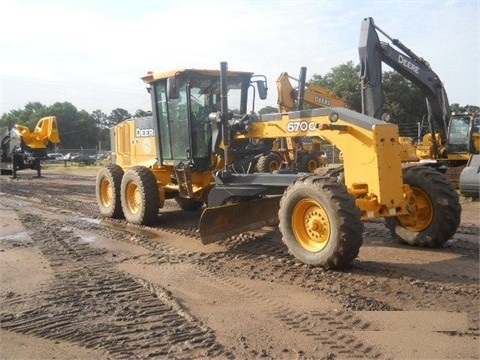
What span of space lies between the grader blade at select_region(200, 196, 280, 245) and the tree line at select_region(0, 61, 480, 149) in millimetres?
4443

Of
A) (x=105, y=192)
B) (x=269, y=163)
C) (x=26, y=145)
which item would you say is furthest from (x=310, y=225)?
(x=26, y=145)

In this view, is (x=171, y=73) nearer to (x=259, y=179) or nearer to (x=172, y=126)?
(x=172, y=126)

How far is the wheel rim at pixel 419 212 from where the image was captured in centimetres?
684

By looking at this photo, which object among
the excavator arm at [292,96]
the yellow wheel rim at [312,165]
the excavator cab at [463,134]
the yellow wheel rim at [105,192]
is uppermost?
the excavator arm at [292,96]

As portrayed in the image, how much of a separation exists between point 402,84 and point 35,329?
42051 mm

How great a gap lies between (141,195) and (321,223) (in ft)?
14.0

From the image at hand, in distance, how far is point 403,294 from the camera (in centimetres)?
492

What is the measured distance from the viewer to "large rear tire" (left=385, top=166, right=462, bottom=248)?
6.61 meters

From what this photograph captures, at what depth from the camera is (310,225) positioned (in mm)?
6035

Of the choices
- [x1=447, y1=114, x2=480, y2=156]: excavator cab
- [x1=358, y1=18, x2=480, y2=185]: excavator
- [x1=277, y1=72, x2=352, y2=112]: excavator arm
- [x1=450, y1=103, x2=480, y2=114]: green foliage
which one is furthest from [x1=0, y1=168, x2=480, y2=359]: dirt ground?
[x1=450, y1=103, x2=480, y2=114]: green foliage

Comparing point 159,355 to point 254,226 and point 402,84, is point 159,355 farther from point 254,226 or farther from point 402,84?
point 402,84

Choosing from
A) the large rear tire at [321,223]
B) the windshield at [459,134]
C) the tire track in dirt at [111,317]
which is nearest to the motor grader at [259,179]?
→ the large rear tire at [321,223]

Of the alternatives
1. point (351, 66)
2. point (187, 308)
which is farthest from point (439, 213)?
point (351, 66)

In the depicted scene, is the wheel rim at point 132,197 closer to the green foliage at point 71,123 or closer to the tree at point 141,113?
the tree at point 141,113
